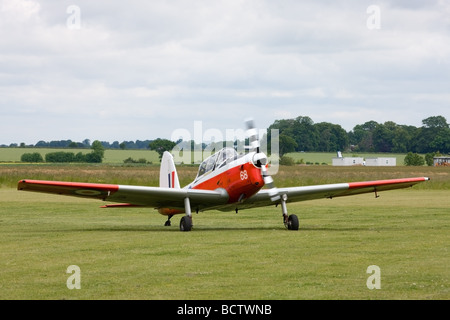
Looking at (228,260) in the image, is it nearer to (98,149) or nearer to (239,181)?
(239,181)

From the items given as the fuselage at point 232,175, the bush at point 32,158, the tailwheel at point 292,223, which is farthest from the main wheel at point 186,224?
the bush at point 32,158

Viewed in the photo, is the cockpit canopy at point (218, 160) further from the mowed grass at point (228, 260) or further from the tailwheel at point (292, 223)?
the tailwheel at point (292, 223)

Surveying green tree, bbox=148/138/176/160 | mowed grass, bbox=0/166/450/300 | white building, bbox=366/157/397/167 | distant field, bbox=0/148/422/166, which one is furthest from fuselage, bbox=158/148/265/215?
white building, bbox=366/157/397/167

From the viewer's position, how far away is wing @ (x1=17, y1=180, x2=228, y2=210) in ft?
63.3

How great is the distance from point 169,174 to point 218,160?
3267 mm

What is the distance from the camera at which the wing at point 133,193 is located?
63.3ft

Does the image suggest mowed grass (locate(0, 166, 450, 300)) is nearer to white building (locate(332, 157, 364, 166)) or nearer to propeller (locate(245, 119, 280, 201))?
propeller (locate(245, 119, 280, 201))

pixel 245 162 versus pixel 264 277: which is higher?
pixel 245 162

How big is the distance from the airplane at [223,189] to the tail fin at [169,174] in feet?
4.35
